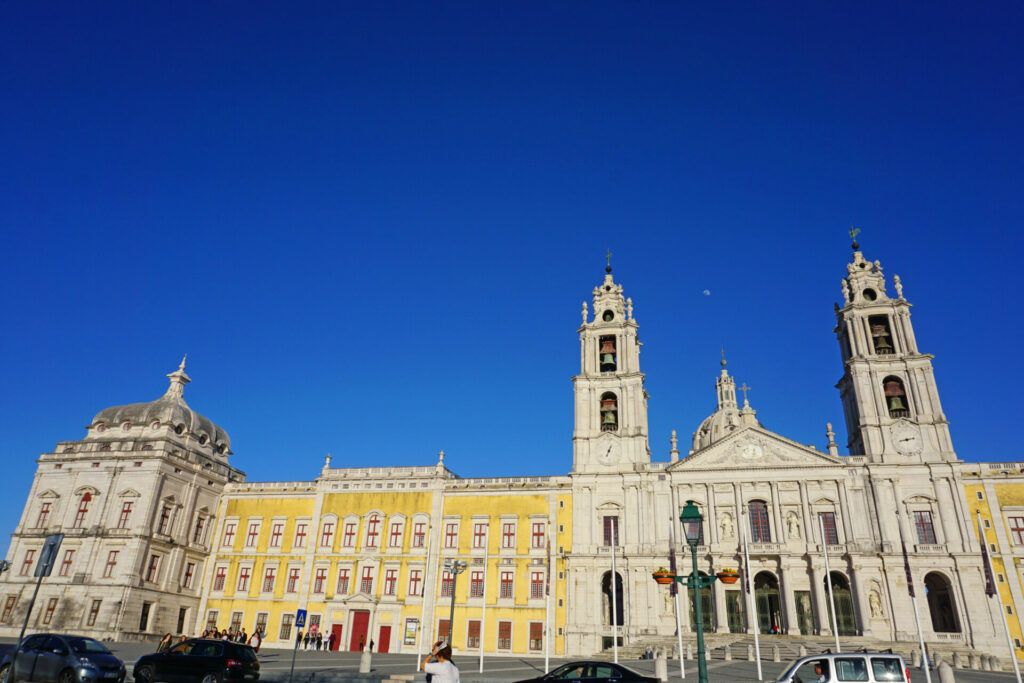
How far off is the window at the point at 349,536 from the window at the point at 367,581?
1.93 metres

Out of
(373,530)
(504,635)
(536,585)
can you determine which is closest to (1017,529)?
(536,585)

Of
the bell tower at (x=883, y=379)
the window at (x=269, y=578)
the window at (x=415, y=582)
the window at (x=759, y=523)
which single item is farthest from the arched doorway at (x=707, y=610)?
the window at (x=269, y=578)

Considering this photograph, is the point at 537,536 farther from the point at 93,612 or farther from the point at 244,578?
the point at 93,612

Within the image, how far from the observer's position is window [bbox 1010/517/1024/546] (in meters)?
35.8

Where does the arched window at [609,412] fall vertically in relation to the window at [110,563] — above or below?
above

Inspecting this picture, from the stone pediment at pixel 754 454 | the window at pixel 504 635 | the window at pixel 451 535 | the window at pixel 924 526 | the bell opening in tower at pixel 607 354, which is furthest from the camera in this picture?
the bell opening in tower at pixel 607 354

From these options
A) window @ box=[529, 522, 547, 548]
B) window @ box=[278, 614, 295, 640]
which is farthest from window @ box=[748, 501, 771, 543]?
window @ box=[278, 614, 295, 640]

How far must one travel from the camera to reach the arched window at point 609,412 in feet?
145

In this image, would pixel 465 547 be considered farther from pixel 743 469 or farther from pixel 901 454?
pixel 901 454

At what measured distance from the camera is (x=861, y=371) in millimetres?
41562

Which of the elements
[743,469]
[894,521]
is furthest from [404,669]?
[894,521]

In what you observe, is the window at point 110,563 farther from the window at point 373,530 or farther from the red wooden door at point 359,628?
the window at point 373,530

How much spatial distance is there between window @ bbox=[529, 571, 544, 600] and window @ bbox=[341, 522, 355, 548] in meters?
12.0

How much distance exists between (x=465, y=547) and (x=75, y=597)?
22856mm
